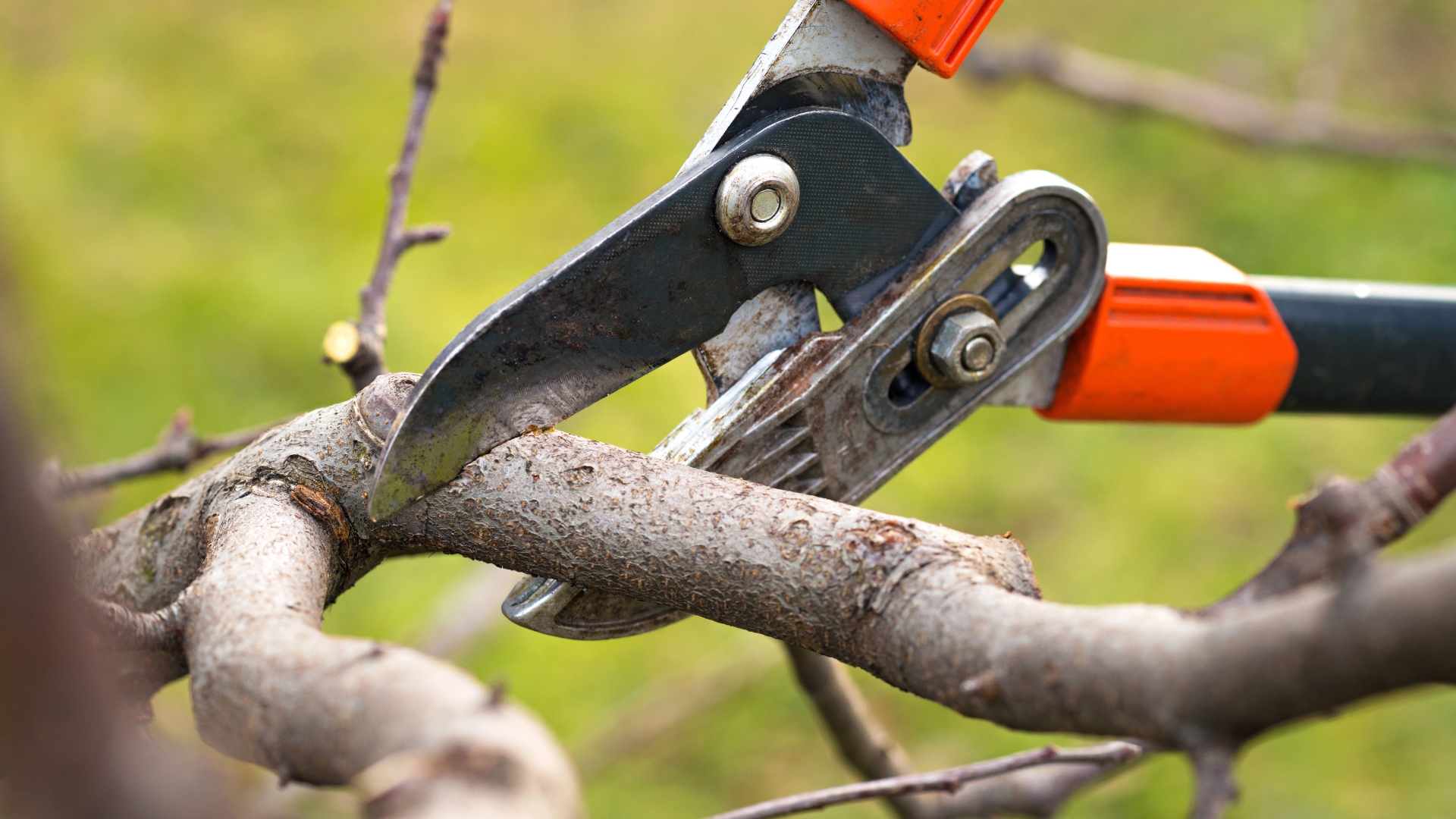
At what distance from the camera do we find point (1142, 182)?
5051 mm

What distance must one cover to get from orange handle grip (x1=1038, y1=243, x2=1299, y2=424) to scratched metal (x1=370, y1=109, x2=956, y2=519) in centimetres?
26

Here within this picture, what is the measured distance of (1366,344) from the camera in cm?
143

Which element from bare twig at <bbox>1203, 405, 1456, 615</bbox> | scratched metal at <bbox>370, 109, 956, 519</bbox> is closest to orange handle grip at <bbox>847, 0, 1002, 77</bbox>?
scratched metal at <bbox>370, 109, 956, 519</bbox>

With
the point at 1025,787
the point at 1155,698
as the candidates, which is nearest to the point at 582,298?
the point at 1155,698

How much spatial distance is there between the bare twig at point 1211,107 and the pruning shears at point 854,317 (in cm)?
266

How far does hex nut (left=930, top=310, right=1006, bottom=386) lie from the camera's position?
47.8 inches

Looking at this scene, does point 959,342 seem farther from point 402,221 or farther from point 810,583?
point 402,221

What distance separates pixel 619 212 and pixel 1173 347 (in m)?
3.56

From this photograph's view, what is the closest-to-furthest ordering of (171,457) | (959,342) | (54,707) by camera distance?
1. (54,707)
2. (959,342)
3. (171,457)

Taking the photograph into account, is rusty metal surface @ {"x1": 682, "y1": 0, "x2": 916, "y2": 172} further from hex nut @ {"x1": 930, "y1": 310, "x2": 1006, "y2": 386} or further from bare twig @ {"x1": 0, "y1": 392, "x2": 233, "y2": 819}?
bare twig @ {"x1": 0, "y1": 392, "x2": 233, "y2": 819}

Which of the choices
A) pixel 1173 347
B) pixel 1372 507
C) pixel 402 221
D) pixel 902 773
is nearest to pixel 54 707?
pixel 1372 507

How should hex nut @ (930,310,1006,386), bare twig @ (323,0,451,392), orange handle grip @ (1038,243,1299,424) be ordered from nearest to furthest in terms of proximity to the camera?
hex nut @ (930,310,1006,386) → orange handle grip @ (1038,243,1299,424) → bare twig @ (323,0,451,392)

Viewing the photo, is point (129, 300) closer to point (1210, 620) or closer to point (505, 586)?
point (505, 586)

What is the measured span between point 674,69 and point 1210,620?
5.19 meters
